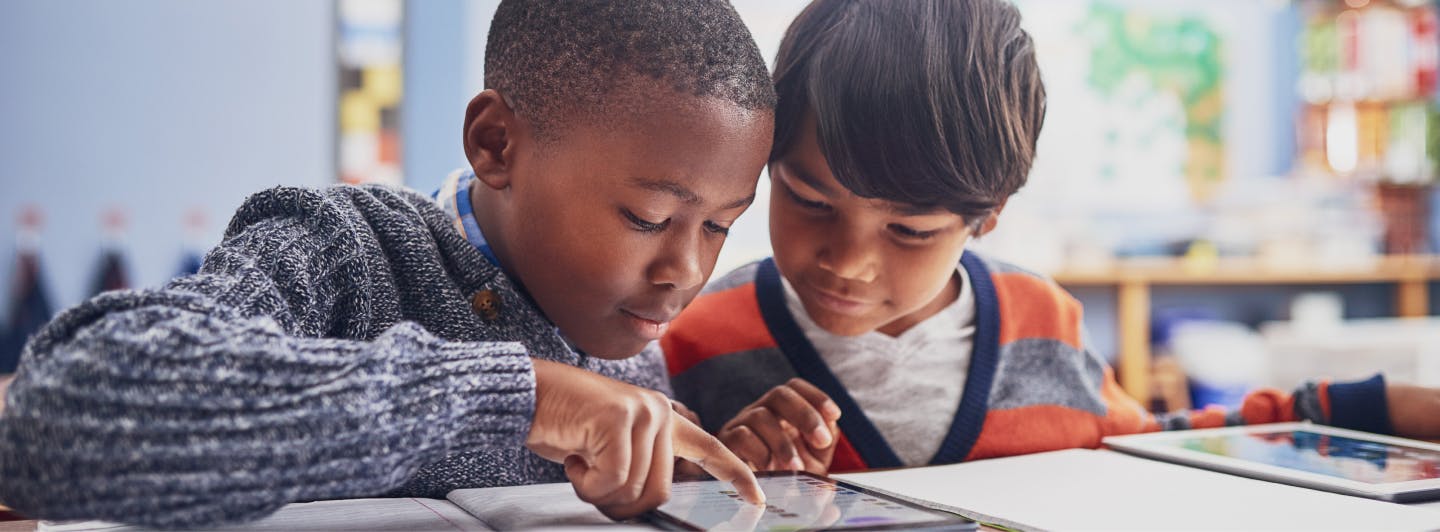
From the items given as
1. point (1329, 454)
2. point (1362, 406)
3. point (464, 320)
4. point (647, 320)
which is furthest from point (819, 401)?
point (1362, 406)

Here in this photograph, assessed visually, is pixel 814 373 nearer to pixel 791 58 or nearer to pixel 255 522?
pixel 791 58

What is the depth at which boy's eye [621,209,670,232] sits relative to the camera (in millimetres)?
698

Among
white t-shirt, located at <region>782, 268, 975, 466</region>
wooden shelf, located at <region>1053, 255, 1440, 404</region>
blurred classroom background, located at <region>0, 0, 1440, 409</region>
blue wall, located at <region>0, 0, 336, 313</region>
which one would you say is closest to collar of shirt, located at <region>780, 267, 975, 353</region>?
white t-shirt, located at <region>782, 268, 975, 466</region>

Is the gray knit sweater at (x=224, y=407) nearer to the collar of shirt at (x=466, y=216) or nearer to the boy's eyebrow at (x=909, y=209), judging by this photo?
the collar of shirt at (x=466, y=216)

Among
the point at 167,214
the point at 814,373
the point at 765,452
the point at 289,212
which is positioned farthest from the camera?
the point at 167,214

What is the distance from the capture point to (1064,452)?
34.0 inches

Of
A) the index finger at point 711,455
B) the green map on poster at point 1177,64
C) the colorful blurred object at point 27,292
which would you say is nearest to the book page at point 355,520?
the index finger at point 711,455

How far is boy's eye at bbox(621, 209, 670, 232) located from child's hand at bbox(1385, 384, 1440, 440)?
0.68m

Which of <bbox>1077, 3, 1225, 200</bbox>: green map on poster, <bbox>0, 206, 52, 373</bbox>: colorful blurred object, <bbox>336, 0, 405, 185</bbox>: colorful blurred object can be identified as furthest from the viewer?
<bbox>1077, 3, 1225, 200</bbox>: green map on poster

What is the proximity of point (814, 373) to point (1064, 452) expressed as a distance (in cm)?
24

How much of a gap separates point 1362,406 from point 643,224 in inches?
27.1

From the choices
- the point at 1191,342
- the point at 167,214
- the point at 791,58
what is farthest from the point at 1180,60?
the point at 791,58

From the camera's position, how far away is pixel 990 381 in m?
1.04

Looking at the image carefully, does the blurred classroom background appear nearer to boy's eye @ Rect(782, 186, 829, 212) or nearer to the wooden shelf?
the wooden shelf
